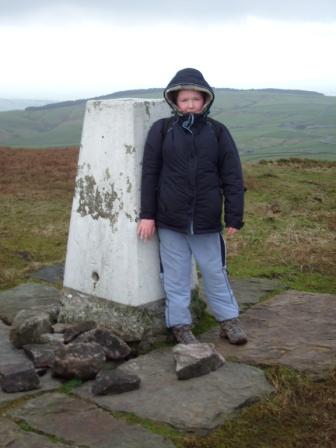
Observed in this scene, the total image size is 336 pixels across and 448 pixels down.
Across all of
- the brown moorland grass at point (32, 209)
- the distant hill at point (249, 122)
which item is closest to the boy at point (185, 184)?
the brown moorland grass at point (32, 209)

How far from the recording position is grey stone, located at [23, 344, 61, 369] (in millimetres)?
4612

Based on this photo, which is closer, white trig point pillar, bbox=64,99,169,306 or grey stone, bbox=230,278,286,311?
white trig point pillar, bbox=64,99,169,306

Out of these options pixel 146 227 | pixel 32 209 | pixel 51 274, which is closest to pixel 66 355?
pixel 146 227

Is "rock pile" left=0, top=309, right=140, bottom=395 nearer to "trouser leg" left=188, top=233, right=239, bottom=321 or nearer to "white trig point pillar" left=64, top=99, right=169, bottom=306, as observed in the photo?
"white trig point pillar" left=64, top=99, right=169, bottom=306

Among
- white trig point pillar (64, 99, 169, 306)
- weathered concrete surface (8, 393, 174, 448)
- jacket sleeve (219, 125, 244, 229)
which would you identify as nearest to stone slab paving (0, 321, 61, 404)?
weathered concrete surface (8, 393, 174, 448)

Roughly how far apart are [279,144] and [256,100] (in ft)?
222

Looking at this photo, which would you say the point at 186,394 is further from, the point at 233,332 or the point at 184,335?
the point at 233,332

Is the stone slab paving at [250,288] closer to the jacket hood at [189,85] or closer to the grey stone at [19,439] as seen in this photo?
the jacket hood at [189,85]

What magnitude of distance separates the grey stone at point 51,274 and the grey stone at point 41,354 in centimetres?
219

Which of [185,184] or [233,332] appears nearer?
[185,184]

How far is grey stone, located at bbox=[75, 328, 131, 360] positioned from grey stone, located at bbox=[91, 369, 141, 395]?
47cm

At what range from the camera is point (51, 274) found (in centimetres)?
734

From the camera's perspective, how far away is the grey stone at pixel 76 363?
439 cm

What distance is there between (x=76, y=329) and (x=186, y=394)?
123cm
